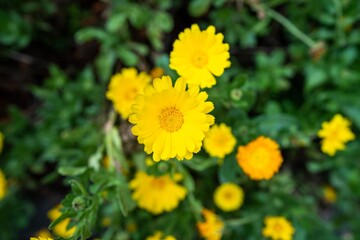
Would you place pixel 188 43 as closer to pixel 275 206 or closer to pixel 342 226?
pixel 275 206

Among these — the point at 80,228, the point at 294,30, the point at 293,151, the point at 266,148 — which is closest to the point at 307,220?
the point at 293,151

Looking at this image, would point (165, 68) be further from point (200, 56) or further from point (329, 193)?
point (329, 193)

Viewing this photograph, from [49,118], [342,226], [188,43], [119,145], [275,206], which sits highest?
[49,118]

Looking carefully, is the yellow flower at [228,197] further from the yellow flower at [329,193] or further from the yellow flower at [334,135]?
the yellow flower at [329,193]

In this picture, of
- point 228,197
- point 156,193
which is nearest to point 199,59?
point 156,193

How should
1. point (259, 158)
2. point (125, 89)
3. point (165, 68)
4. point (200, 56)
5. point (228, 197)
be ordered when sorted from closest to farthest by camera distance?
1. point (200, 56)
2. point (259, 158)
3. point (165, 68)
4. point (125, 89)
5. point (228, 197)

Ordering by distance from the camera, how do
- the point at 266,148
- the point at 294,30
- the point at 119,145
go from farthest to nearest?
the point at 294,30, the point at 119,145, the point at 266,148

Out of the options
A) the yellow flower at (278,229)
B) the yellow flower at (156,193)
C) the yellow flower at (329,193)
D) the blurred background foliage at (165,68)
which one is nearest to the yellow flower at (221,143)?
the blurred background foliage at (165,68)
